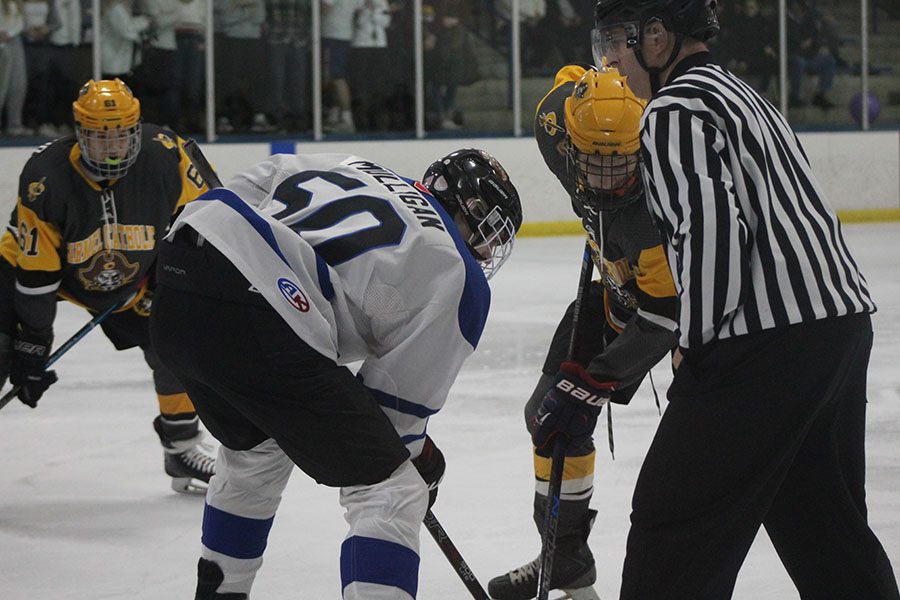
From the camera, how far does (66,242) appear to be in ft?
10.6

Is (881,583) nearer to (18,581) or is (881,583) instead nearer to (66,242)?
(18,581)

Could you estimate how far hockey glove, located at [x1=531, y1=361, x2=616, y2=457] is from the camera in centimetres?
215

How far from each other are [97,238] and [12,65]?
18.2ft

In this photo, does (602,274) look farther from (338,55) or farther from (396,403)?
(338,55)

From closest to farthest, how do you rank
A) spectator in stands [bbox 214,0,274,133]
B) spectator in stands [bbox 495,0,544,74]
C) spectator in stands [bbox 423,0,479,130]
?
spectator in stands [bbox 214,0,274,133], spectator in stands [bbox 423,0,479,130], spectator in stands [bbox 495,0,544,74]

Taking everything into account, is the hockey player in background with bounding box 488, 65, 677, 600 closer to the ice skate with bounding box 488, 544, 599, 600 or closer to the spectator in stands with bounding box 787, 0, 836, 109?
the ice skate with bounding box 488, 544, 599, 600

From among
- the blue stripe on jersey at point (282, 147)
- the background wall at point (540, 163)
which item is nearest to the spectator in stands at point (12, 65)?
the background wall at point (540, 163)

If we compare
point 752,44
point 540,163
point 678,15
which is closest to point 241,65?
point 540,163

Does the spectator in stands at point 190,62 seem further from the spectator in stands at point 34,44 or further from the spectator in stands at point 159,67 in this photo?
the spectator in stands at point 34,44

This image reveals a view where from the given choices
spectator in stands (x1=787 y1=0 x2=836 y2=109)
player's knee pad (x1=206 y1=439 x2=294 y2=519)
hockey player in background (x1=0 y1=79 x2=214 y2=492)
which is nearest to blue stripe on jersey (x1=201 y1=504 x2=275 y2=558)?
player's knee pad (x1=206 y1=439 x2=294 y2=519)

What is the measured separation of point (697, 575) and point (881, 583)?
256mm

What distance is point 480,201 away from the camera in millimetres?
1919

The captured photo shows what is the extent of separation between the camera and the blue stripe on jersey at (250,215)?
5.75 ft

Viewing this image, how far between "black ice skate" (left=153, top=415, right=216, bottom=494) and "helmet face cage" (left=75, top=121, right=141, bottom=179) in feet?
2.03
